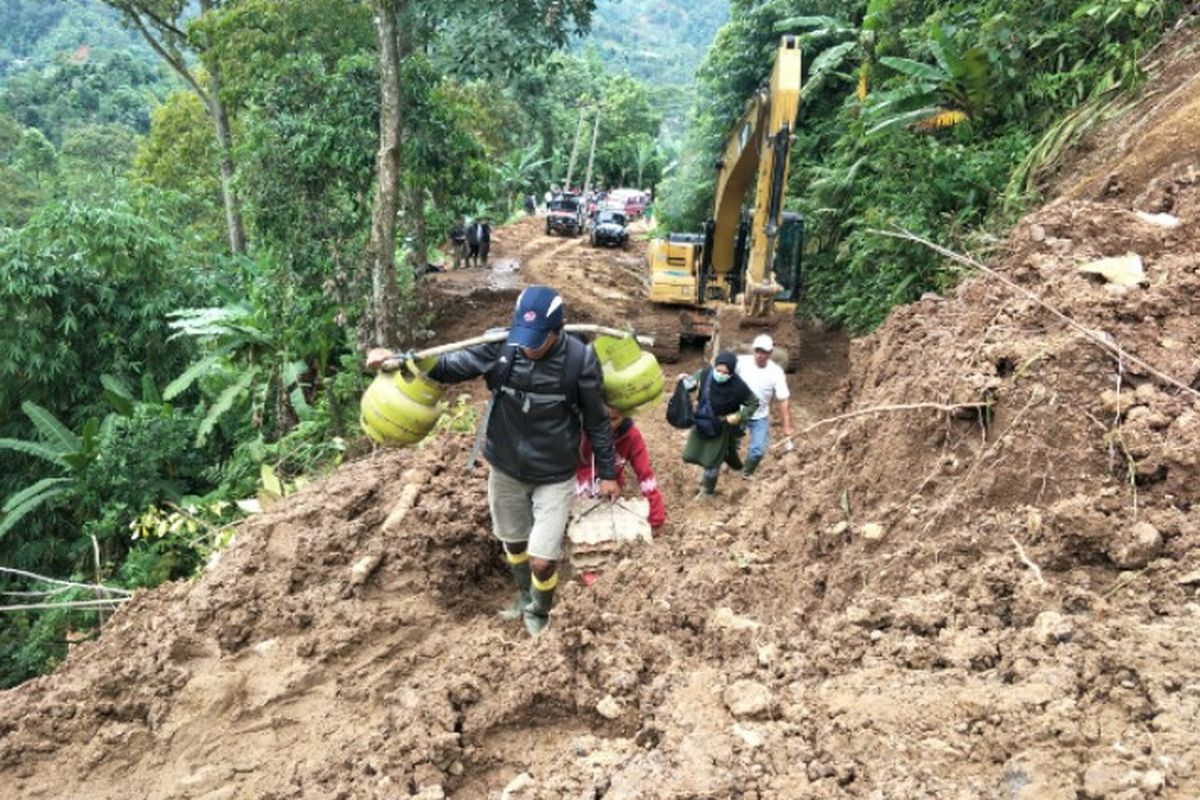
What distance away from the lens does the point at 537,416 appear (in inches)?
160

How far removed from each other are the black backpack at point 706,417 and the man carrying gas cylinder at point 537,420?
194cm

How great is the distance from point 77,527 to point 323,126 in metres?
6.82

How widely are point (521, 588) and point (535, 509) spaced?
2.13 ft

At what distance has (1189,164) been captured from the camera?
5.59 m

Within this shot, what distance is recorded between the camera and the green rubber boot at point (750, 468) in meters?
6.96

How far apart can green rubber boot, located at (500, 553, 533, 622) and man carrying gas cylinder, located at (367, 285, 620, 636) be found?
148 mm

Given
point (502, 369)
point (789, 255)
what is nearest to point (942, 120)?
point (789, 255)

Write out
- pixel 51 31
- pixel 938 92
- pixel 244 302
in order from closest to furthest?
pixel 938 92 < pixel 244 302 < pixel 51 31

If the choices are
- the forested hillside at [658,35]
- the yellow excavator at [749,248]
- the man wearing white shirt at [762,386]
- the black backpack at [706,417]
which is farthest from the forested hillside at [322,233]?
the forested hillside at [658,35]

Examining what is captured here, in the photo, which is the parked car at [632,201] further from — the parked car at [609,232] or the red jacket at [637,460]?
the red jacket at [637,460]

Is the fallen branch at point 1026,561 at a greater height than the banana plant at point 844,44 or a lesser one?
lesser

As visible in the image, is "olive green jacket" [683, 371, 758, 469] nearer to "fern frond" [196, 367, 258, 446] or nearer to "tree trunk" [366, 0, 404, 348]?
"tree trunk" [366, 0, 404, 348]

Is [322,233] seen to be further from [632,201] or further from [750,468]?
[632,201]

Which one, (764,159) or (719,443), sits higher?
(764,159)
